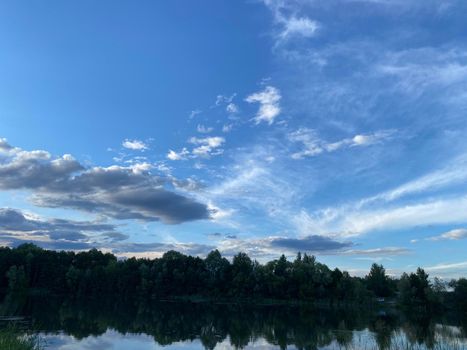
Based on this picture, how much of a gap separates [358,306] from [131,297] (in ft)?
164

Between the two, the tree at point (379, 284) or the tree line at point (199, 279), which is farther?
the tree at point (379, 284)

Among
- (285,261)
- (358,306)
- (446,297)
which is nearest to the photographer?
(446,297)

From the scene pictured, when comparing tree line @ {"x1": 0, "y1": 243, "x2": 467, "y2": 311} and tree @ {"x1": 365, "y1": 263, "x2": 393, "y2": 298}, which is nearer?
tree line @ {"x1": 0, "y1": 243, "x2": 467, "y2": 311}

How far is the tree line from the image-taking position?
3652 inches

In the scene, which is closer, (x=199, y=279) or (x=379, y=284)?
(x=199, y=279)

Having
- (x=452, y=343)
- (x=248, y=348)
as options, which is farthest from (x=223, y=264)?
(x=452, y=343)

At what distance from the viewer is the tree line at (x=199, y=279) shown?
9275 centimetres

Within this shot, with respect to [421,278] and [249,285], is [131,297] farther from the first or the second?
[421,278]

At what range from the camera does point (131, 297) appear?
335 ft

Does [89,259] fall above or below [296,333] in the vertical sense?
above

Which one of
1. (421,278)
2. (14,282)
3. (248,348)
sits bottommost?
(248,348)

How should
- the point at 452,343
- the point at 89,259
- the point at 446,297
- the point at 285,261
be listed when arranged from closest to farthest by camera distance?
the point at 452,343
the point at 446,297
the point at 285,261
the point at 89,259

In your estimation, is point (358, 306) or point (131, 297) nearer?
point (358, 306)

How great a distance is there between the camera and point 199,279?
101188 millimetres
